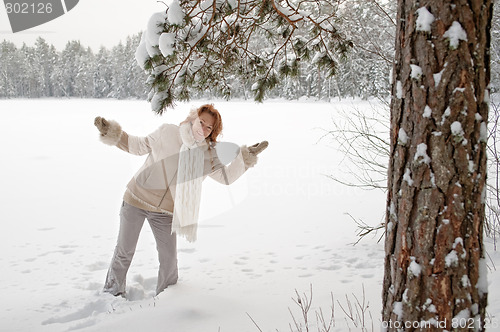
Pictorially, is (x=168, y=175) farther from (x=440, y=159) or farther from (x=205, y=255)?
(x=440, y=159)

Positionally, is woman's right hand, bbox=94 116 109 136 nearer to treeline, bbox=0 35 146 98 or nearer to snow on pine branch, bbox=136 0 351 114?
snow on pine branch, bbox=136 0 351 114

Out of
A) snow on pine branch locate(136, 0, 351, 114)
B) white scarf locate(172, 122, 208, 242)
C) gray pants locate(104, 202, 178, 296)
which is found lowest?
gray pants locate(104, 202, 178, 296)

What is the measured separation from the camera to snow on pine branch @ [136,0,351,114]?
2688mm

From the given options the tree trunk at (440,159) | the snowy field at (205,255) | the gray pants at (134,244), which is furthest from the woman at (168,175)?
the tree trunk at (440,159)

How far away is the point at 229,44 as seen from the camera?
3.20m

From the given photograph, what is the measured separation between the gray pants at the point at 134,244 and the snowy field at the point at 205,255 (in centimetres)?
19

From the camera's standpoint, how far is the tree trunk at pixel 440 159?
4.65ft

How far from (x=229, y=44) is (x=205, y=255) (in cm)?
281

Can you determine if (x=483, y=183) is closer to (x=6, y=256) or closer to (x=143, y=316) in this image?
(x=143, y=316)

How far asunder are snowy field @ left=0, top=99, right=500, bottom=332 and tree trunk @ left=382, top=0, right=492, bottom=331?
651 mm

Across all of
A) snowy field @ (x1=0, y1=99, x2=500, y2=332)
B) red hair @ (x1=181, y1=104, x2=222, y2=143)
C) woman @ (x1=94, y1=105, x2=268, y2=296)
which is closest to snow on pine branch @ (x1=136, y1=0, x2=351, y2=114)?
red hair @ (x1=181, y1=104, x2=222, y2=143)

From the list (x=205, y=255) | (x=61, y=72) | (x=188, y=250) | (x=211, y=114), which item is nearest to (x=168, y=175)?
(x=211, y=114)

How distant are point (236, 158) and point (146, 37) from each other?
129 cm

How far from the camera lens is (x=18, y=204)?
7469mm
